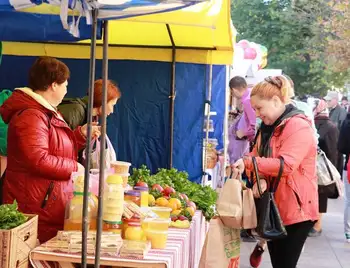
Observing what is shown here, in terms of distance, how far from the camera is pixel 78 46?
9273 mm

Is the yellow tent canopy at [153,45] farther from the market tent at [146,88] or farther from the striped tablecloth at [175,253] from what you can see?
the striped tablecloth at [175,253]

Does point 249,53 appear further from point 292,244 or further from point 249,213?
point 249,213

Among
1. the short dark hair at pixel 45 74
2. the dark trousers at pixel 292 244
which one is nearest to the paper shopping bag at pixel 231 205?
the dark trousers at pixel 292 244

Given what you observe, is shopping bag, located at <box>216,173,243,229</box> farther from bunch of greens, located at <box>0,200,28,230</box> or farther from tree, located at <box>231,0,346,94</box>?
tree, located at <box>231,0,346,94</box>

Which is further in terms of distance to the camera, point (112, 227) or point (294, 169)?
point (294, 169)

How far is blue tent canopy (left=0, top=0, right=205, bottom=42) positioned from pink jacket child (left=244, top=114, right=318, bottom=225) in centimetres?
158

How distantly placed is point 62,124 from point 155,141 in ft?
15.9

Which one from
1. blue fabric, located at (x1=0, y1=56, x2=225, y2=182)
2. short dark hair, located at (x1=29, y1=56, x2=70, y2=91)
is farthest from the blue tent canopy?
blue fabric, located at (x1=0, y1=56, x2=225, y2=182)

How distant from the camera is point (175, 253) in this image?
4375mm

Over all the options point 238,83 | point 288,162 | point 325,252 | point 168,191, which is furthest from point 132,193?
point 238,83

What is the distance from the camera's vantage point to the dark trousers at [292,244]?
538 cm

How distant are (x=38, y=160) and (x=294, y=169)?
1972 mm

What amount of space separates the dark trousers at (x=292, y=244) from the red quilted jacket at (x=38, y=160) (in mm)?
1803

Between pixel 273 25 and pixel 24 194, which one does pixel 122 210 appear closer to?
pixel 24 194
